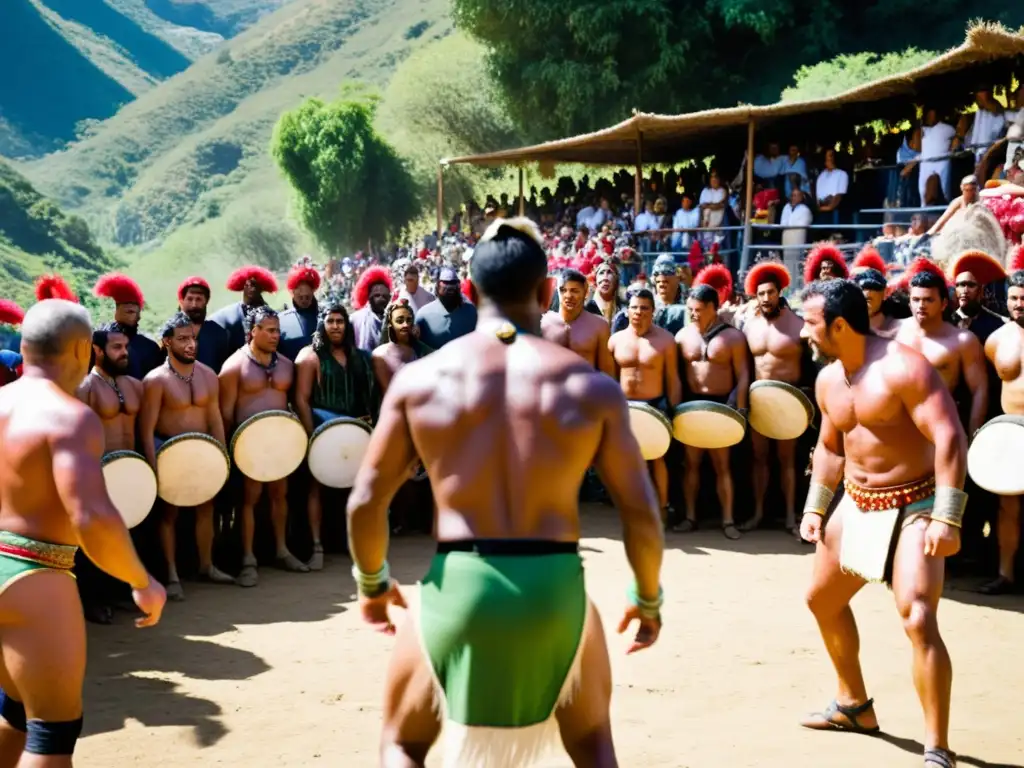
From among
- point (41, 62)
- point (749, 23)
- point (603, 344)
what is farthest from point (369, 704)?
point (41, 62)

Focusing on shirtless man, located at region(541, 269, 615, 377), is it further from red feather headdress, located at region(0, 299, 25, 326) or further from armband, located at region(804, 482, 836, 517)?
armband, located at region(804, 482, 836, 517)

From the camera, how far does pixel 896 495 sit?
4.44 meters

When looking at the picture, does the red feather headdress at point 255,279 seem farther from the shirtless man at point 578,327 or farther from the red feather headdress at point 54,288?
the red feather headdress at point 54,288

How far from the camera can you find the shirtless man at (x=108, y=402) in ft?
21.6

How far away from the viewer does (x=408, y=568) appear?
7.66 m

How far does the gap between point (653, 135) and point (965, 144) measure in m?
5.60

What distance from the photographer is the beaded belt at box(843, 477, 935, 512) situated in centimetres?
442

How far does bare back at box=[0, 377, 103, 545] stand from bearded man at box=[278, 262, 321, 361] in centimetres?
479

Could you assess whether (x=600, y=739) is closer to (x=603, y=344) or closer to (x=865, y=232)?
(x=603, y=344)

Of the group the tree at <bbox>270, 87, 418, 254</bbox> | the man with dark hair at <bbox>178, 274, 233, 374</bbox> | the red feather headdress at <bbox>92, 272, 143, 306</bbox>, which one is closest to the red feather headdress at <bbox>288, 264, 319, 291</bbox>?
the man with dark hair at <bbox>178, 274, 233, 374</bbox>

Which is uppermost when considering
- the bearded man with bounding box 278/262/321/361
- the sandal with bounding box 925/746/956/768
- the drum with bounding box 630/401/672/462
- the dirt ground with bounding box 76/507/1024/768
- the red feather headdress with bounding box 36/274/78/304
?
the red feather headdress with bounding box 36/274/78/304

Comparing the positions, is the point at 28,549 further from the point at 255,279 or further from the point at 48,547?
the point at 255,279

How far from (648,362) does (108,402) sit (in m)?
3.68

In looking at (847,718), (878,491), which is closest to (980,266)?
(878,491)
